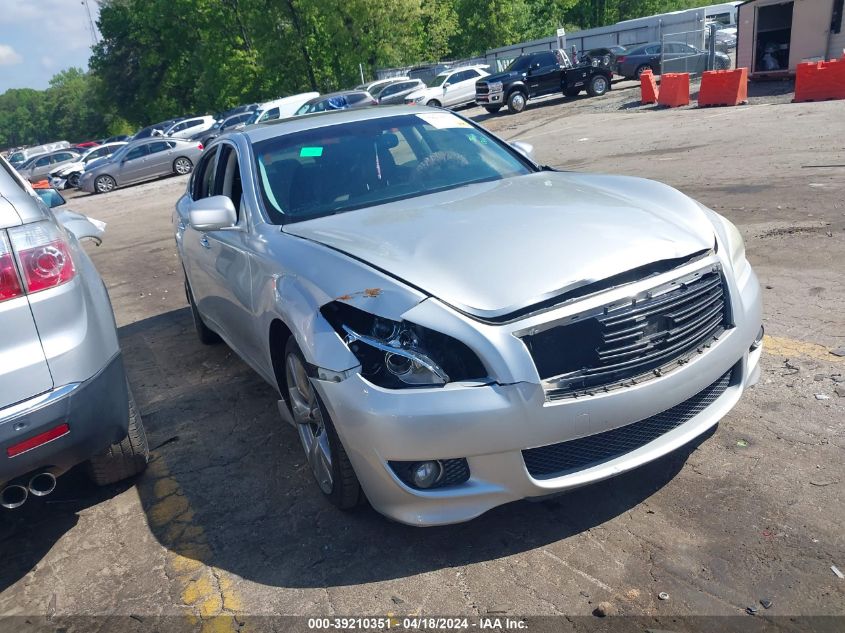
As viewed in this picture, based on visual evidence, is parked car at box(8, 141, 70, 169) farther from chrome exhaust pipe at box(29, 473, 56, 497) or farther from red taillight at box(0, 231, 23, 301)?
chrome exhaust pipe at box(29, 473, 56, 497)

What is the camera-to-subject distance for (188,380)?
5426 millimetres

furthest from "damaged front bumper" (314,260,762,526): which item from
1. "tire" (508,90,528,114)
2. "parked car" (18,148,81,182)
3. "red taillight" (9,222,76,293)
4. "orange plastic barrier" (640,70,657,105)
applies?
"parked car" (18,148,81,182)

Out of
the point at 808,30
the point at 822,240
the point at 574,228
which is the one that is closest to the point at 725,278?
the point at 574,228

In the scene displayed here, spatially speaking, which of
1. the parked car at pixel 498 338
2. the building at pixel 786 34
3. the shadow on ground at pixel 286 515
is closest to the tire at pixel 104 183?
the building at pixel 786 34

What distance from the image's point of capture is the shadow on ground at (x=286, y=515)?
2.97 metres

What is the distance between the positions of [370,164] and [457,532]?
2.20 meters

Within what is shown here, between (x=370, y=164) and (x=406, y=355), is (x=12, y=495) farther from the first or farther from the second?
(x=370, y=164)

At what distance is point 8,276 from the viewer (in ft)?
9.41

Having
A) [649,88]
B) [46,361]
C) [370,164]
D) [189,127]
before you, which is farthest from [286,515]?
[189,127]

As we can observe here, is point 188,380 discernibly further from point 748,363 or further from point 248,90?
point 248,90

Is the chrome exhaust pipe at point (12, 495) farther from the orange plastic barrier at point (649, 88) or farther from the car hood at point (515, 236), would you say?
the orange plastic barrier at point (649, 88)

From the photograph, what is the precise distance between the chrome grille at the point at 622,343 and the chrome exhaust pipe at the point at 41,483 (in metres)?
2.05

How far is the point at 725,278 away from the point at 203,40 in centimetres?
6103

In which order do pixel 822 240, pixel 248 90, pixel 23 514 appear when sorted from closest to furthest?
pixel 23 514
pixel 822 240
pixel 248 90
